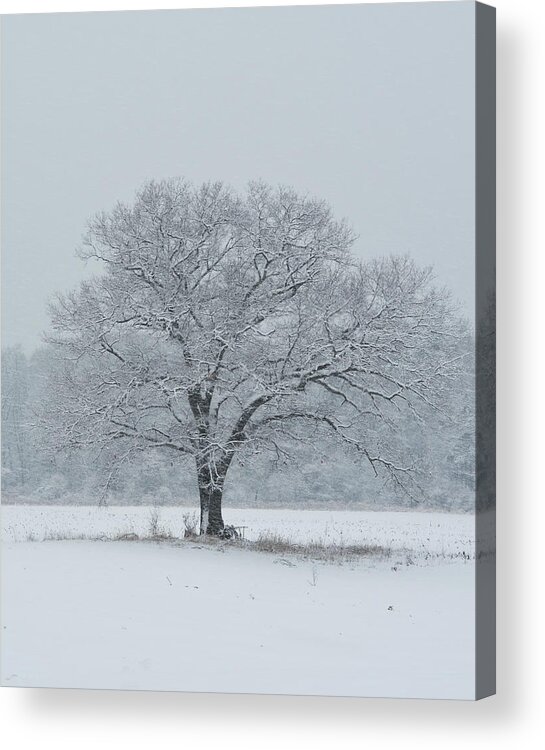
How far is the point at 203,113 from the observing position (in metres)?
11.4

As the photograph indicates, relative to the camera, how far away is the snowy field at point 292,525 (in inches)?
430

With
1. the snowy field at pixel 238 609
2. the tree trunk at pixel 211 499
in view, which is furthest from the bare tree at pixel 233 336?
the snowy field at pixel 238 609

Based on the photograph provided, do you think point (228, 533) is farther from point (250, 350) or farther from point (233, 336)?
point (233, 336)

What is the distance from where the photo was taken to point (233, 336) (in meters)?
11.8

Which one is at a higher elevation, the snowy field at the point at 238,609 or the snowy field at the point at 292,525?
the snowy field at the point at 292,525

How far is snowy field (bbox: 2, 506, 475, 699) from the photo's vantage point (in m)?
10.8

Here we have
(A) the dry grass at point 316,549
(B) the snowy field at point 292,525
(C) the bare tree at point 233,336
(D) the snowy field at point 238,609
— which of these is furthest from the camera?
(C) the bare tree at point 233,336

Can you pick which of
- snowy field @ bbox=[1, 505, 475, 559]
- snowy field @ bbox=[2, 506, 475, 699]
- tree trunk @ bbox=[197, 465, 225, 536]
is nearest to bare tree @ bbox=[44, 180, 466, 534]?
tree trunk @ bbox=[197, 465, 225, 536]

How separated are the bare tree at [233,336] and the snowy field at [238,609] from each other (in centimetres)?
59

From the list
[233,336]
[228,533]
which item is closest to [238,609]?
[228,533]

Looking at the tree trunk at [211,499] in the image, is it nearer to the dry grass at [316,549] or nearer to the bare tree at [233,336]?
the bare tree at [233,336]

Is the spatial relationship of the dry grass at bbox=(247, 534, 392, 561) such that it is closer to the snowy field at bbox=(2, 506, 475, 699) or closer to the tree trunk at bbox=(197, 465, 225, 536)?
the snowy field at bbox=(2, 506, 475, 699)

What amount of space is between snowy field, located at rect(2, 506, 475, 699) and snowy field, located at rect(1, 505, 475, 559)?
1 centimetres

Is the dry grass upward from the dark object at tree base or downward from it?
downward
